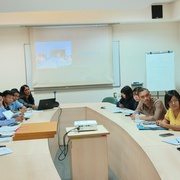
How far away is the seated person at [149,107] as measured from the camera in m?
3.24

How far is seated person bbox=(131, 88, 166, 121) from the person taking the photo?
324 cm

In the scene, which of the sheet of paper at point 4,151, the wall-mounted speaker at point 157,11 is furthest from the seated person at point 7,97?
the wall-mounted speaker at point 157,11

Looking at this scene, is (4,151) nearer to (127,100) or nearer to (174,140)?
(174,140)

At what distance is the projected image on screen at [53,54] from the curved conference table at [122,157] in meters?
2.65

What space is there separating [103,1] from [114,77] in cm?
230

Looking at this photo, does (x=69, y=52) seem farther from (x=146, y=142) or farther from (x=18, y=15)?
(x=146, y=142)

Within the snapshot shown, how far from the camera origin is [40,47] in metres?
5.95

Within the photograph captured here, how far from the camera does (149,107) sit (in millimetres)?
3541

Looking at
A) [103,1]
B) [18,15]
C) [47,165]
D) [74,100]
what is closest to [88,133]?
[47,165]

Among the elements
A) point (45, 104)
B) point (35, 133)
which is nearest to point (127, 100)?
point (45, 104)

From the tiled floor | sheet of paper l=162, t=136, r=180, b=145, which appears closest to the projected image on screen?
the tiled floor

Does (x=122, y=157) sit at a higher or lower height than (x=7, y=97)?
lower

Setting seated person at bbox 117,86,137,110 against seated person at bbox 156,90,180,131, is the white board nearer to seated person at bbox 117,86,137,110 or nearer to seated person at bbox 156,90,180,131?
seated person at bbox 117,86,137,110

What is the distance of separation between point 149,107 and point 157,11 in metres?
3.21
